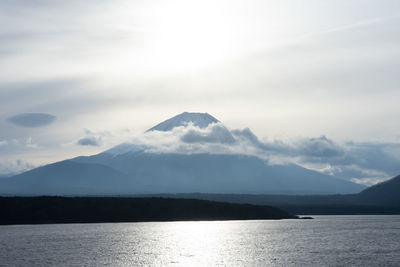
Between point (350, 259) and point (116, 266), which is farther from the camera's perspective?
point (350, 259)

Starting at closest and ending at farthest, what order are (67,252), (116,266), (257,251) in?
(116,266), (67,252), (257,251)

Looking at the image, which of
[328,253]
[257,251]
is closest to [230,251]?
[257,251]

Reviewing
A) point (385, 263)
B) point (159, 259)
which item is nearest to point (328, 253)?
point (385, 263)

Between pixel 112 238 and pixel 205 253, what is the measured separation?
4996cm

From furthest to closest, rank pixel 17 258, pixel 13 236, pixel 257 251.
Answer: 1. pixel 13 236
2. pixel 257 251
3. pixel 17 258

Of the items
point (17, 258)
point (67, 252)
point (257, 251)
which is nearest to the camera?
point (17, 258)

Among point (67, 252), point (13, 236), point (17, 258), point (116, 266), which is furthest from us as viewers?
point (13, 236)

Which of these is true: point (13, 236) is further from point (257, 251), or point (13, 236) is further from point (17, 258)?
point (257, 251)

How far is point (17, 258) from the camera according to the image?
122125 mm

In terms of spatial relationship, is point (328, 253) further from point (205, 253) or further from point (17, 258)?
point (17, 258)

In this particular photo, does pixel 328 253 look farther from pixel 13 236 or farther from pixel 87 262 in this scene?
pixel 13 236

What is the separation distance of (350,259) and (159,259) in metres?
44.1

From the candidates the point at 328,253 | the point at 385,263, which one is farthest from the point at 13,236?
the point at 385,263

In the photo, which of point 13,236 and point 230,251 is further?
point 13,236
